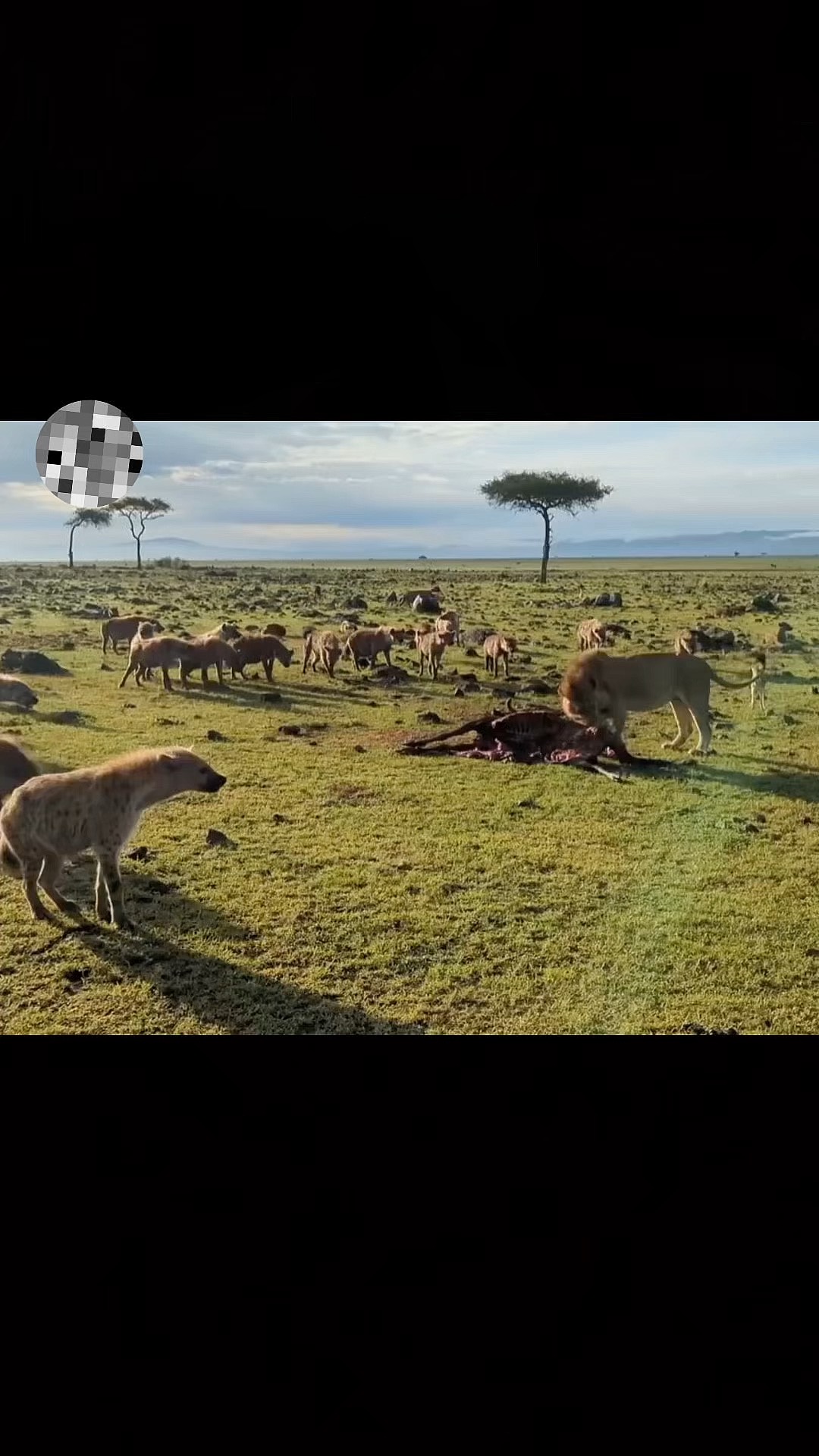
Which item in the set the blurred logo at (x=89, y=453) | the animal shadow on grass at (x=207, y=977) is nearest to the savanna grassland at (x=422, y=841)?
the animal shadow on grass at (x=207, y=977)

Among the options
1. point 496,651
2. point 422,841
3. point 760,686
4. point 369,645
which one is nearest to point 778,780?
point 760,686

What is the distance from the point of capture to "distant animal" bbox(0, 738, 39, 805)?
2676 mm

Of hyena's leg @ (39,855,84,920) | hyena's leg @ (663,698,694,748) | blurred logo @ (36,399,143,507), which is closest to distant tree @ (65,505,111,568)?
blurred logo @ (36,399,143,507)

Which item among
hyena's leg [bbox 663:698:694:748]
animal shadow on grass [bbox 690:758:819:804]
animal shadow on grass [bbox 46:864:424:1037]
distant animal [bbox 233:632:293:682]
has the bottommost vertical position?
animal shadow on grass [bbox 46:864:424:1037]

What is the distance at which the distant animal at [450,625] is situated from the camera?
335 cm

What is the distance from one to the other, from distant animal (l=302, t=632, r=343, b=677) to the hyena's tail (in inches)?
55.1

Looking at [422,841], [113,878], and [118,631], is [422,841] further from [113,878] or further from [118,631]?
[118,631]

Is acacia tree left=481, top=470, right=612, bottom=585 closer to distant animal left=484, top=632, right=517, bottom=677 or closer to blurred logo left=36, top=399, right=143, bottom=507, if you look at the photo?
distant animal left=484, top=632, right=517, bottom=677

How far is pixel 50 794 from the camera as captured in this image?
2.55m

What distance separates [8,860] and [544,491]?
2368 mm

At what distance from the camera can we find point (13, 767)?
269 centimetres

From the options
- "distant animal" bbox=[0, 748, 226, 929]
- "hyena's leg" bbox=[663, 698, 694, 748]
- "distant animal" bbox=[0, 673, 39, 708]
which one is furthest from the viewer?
"hyena's leg" bbox=[663, 698, 694, 748]
